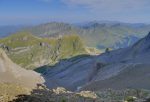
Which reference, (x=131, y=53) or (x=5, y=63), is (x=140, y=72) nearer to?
(x=5, y=63)

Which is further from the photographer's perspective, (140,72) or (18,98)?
(140,72)

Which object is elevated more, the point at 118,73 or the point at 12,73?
the point at 118,73

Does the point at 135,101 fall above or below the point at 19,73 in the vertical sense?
above

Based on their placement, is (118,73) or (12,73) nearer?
(118,73)

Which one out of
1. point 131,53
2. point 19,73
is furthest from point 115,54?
point 19,73

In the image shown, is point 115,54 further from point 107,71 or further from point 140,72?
point 140,72

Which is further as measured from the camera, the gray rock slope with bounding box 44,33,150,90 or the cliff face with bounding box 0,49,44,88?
the cliff face with bounding box 0,49,44,88

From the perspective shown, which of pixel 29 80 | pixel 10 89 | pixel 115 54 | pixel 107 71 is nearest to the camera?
pixel 10 89

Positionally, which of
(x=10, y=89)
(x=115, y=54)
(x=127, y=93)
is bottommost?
(x=115, y=54)

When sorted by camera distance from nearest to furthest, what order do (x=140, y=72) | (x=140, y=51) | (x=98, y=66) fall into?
(x=140, y=72) → (x=98, y=66) → (x=140, y=51)

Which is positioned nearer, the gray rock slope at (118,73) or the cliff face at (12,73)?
the gray rock slope at (118,73)
